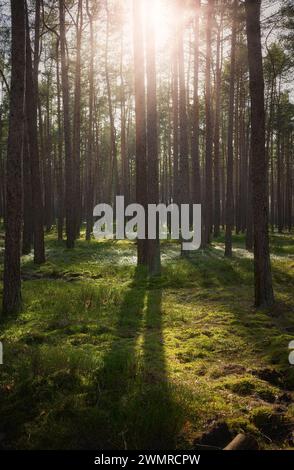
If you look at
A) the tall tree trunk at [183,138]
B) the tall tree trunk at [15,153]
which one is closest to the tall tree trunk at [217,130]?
the tall tree trunk at [183,138]

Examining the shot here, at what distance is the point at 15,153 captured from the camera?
315 inches

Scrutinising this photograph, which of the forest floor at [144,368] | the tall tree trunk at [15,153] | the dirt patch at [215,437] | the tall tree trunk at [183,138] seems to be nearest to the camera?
the dirt patch at [215,437]

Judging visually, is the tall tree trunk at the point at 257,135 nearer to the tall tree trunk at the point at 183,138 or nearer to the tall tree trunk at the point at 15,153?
the tall tree trunk at the point at 15,153

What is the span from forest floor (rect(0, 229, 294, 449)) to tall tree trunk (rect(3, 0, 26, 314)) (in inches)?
35.9

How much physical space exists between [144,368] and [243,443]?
188 cm

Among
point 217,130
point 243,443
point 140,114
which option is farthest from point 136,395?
point 217,130

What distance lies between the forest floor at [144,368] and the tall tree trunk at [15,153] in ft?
2.99

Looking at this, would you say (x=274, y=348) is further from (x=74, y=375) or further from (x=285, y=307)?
(x=74, y=375)

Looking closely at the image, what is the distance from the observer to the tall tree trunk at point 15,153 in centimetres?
787

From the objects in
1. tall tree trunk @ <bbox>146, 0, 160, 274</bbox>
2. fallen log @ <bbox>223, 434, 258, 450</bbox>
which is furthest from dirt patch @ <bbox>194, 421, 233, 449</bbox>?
tall tree trunk @ <bbox>146, 0, 160, 274</bbox>

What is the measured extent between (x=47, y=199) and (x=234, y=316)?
886 inches

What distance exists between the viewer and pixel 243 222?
107ft

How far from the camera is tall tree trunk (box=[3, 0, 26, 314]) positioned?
25.8 ft

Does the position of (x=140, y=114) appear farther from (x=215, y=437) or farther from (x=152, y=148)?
(x=215, y=437)
